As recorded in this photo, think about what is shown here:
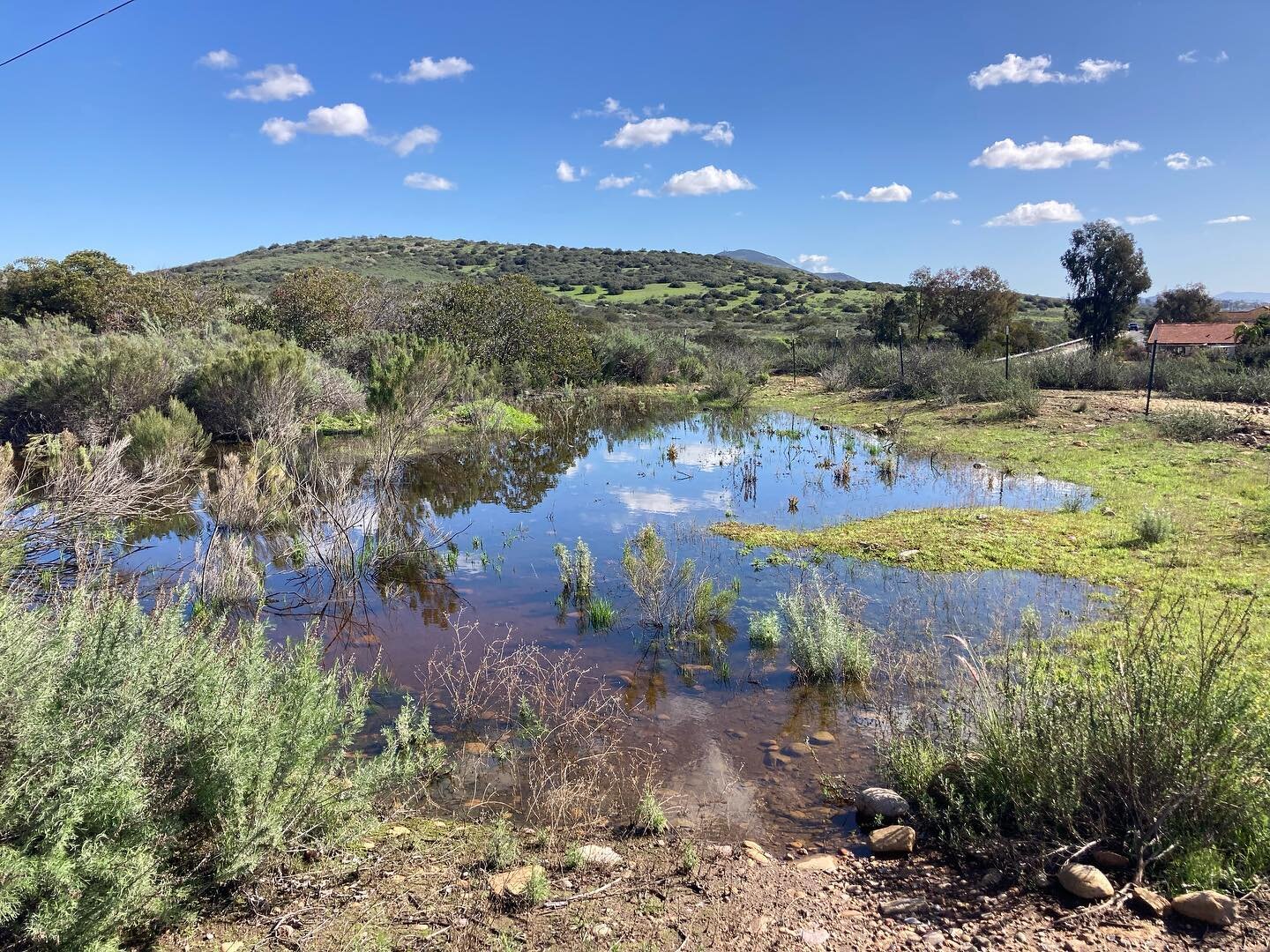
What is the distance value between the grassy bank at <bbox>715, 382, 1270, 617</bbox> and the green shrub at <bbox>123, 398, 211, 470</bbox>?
8.62m

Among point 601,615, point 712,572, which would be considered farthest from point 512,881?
point 712,572

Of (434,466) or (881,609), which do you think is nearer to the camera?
(881,609)

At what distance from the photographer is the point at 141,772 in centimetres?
292

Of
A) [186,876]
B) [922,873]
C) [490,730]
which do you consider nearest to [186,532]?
[490,730]

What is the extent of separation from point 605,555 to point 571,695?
4049mm

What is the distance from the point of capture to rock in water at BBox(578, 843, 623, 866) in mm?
3670

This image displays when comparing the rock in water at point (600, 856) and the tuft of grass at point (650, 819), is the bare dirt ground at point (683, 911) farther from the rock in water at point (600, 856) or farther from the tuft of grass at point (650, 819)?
the tuft of grass at point (650, 819)

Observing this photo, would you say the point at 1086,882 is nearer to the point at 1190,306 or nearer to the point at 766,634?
the point at 766,634

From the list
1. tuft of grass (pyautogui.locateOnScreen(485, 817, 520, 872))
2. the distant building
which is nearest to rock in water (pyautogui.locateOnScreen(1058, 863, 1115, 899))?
tuft of grass (pyautogui.locateOnScreen(485, 817, 520, 872))

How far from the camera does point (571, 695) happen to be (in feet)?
18.5

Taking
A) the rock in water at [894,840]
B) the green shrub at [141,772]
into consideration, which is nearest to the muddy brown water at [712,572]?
the rock in water at [894,840]

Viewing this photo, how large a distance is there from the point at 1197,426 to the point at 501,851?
16.6 metres

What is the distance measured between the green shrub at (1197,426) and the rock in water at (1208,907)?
14.7 meters

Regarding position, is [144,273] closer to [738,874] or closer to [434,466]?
[434,466]
